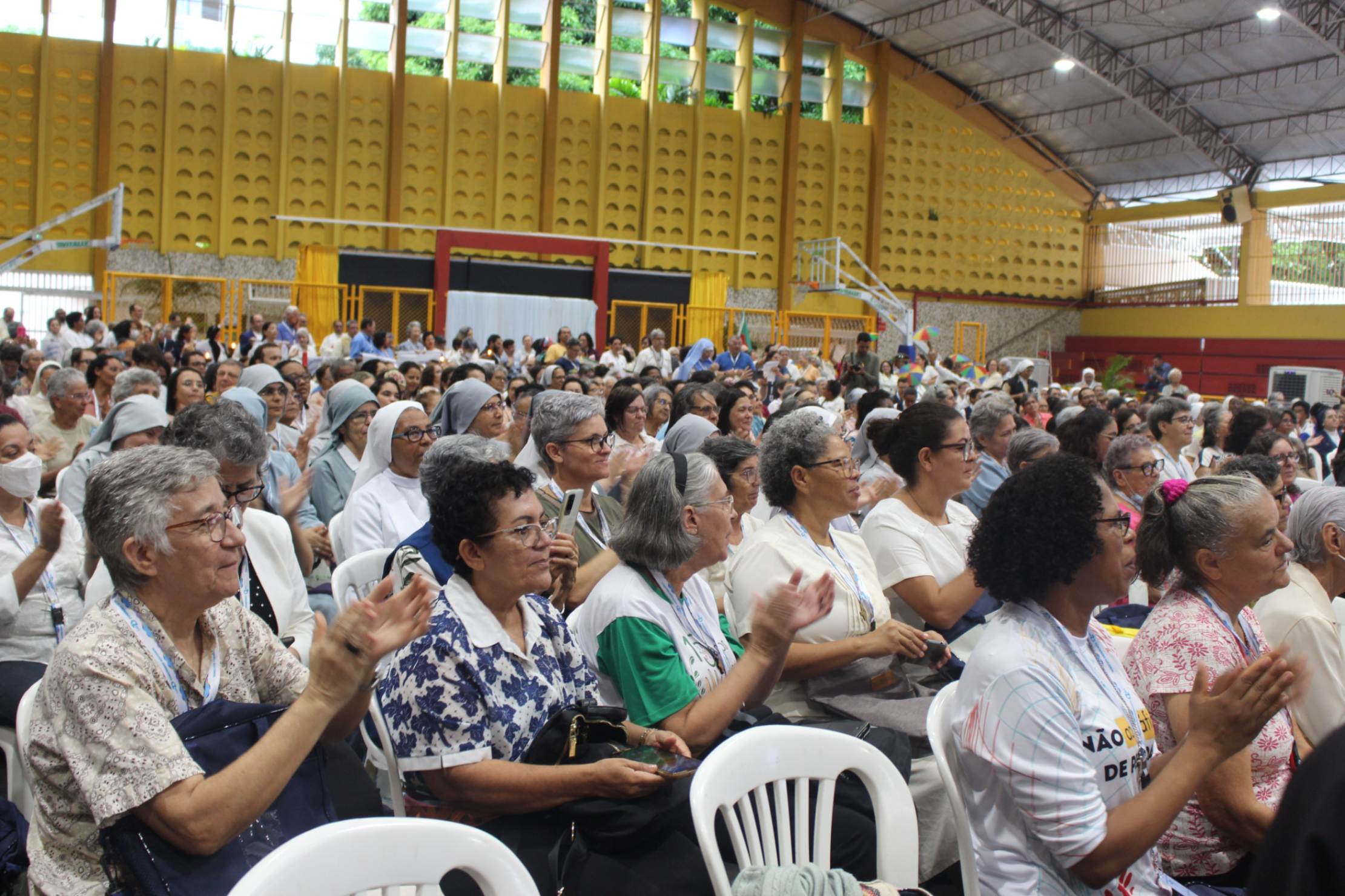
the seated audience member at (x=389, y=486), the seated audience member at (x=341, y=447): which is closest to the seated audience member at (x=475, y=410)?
the seated audience member at (x=341, y=447)

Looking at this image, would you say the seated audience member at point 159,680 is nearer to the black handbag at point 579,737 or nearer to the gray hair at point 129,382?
the black handbag at point 579,737

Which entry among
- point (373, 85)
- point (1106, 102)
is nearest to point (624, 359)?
point (373, 85)

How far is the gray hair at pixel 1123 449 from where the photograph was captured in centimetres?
487

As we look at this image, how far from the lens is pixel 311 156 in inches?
783

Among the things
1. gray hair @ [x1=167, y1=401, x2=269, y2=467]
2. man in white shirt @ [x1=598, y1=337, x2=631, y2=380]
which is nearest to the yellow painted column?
man in white shirt @ [x1=598, y1=337, x2=631, y2=380]

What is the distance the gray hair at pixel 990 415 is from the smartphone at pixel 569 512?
2907 mm

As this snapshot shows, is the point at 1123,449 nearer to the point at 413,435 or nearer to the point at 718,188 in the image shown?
the point at 413,435

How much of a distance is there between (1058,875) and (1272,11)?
19.8 meters

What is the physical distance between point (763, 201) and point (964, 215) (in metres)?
4.94

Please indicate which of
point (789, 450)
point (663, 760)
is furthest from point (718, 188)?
point (663, 760)

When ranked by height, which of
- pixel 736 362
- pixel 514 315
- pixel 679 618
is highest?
pixel 514 315

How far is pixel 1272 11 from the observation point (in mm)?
18016

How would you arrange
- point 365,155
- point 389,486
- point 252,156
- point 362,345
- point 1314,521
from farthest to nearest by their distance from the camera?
point 365,155
point 252,156
point 362,345
point 389,486
point 1314,521

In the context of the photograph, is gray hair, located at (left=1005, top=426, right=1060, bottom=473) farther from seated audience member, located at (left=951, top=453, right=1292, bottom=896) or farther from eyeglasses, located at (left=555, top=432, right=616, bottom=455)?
seated audience member, located at (left=951, top=453, right=1292, bottom=896)
